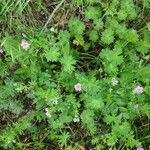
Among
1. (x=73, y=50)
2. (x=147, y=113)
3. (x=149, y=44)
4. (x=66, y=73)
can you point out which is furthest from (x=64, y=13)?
(x=147, y=113)

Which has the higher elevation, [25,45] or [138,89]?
[25,45]

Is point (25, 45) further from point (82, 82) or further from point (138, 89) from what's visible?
point (138, 89)

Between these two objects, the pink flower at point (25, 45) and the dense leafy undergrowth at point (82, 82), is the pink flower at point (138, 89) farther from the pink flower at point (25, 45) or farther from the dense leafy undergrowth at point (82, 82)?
the pink flower at point (25, 45)

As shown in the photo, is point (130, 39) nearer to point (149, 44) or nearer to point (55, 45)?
point (149, 44)

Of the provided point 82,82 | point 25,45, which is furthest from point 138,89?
point 25,45

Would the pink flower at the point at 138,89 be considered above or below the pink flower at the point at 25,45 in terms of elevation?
below

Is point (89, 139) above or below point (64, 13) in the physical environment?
below

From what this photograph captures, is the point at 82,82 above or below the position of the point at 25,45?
below

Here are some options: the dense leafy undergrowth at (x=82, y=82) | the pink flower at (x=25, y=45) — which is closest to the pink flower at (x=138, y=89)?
the dense leafy undergrowth at (x=82, y=82)
